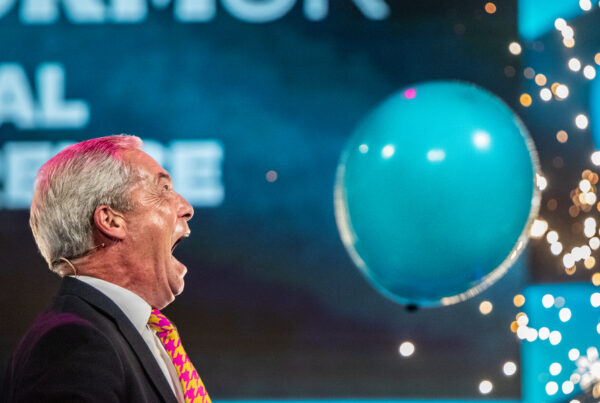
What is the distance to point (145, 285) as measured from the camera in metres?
1.19

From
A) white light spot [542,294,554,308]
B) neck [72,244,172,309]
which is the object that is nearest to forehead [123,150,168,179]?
neck [72,244,172,309]

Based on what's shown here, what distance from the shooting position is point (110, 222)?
1.13 m

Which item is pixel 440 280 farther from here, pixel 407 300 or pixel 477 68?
pixel 477 68

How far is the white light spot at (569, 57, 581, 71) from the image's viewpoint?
8.52ft

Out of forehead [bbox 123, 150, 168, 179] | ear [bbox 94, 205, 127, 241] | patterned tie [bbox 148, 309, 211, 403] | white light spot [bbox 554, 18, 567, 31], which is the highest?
white light spot [bbox 554, 18, 567, 31]

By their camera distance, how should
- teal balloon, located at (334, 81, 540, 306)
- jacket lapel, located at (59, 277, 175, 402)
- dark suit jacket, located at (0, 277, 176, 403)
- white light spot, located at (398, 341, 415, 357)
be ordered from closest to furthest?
dark suit jacket, located at (0, 277, 176, 403)
jacket lapel, located at (59, 277, 175, 402)
teal balloon, located at (334, 81, 540, 306)
white light spot, located at (398, 341, 415, 357)

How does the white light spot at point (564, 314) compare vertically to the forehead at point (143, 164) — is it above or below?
below

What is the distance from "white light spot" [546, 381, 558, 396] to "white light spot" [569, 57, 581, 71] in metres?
1.24

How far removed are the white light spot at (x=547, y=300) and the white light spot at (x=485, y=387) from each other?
41cm

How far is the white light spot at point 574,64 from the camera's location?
102 inches

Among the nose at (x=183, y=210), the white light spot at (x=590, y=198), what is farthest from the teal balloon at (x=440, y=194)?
the white light spot at (x=590, y=198)

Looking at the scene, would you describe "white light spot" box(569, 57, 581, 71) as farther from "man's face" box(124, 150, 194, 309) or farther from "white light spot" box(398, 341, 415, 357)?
"man's face" box(124, 150, 194, 309)

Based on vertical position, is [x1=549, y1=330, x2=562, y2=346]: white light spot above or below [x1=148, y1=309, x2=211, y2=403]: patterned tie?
below

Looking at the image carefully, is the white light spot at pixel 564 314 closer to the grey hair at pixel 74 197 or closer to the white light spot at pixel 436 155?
the white light spot at pixel 436 155
